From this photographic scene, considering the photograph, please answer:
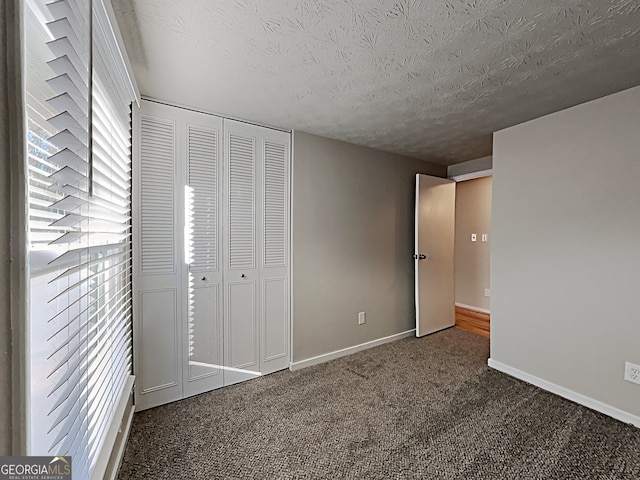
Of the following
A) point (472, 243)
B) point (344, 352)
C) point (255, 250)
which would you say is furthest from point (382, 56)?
point (472, 243)

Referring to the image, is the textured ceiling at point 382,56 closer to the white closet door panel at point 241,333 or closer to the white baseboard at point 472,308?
the white closet door panel at point 241,333

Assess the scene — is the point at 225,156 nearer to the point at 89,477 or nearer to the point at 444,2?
the point at 444,2

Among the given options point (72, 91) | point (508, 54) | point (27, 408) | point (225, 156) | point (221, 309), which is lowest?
point (221, 309)

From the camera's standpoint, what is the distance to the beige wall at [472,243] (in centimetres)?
467

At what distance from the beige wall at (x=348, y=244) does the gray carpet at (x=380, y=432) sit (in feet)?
1.91

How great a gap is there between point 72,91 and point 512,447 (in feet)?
8.82

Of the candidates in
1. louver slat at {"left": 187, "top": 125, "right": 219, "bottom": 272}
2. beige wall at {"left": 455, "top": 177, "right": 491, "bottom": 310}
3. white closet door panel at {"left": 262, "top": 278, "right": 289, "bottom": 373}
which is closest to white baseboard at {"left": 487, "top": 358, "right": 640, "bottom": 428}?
white closet door panel at {"left": 262, "top": 278, "right": 289, "bottom": 373}

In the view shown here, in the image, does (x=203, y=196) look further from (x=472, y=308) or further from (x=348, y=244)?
(x=472, y=308)

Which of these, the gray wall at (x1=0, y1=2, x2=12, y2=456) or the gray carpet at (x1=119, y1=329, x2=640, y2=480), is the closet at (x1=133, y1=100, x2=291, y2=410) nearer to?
the gray carpet at (x1=119, y1=329, x2=640, y2=480)

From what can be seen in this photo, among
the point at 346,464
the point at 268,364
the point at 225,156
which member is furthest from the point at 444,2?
the point at 268,364

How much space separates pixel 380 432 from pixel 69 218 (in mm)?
2012

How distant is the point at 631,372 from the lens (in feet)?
6.46

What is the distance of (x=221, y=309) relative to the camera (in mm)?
2436

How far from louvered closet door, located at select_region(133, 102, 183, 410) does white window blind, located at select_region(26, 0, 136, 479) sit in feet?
2.13
